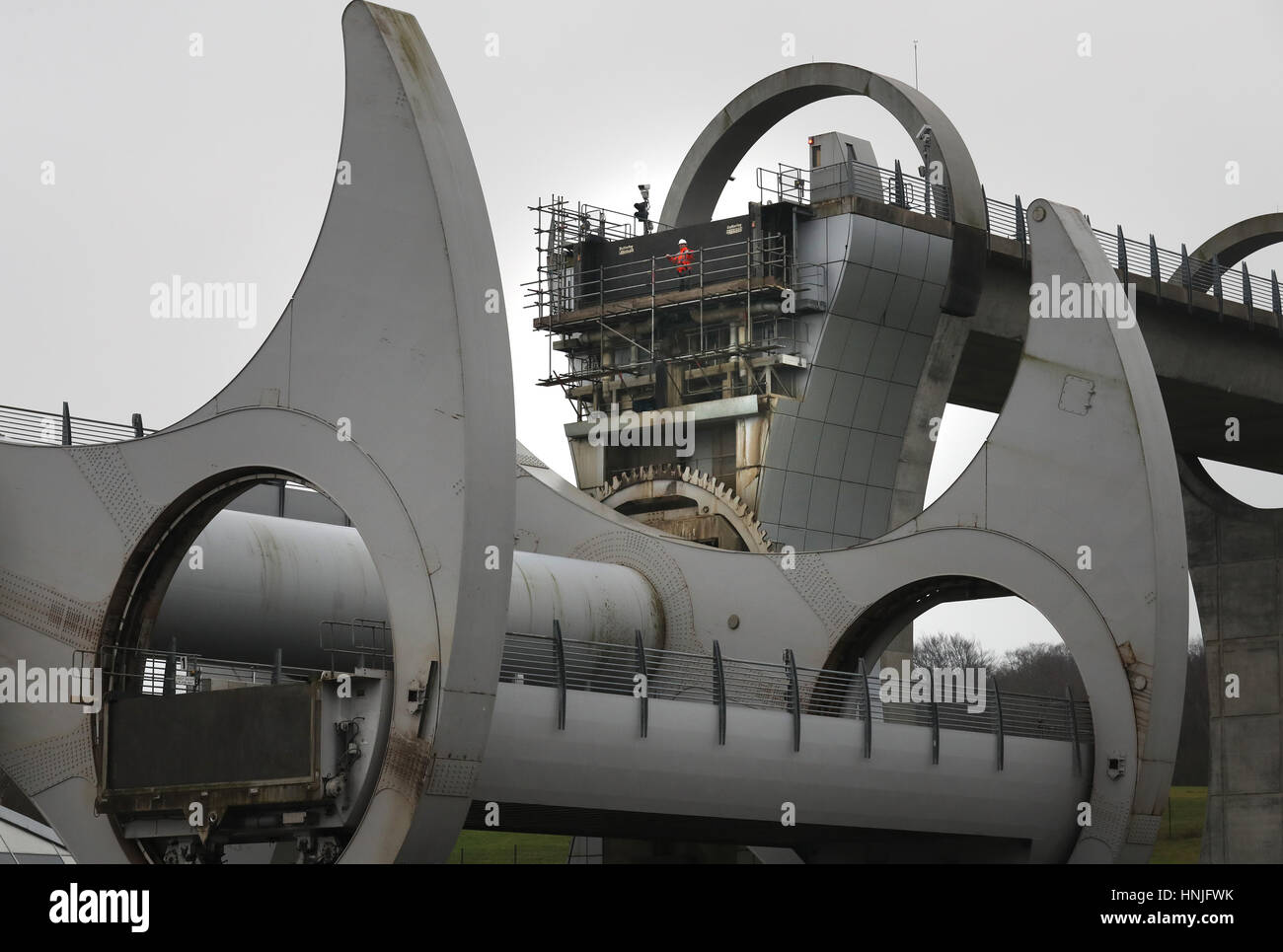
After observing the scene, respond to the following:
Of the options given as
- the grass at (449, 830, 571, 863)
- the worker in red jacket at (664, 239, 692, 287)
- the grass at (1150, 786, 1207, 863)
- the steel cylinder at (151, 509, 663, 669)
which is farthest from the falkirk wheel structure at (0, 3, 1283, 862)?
the grass at (1150, 786, 1207, 863)

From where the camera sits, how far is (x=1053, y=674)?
102 m

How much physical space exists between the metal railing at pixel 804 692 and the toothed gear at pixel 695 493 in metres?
5.84

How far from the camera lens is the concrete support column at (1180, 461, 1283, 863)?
51.8 meters

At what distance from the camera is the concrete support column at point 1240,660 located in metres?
51.8

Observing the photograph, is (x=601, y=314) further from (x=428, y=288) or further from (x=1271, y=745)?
(x=1271, y=745)

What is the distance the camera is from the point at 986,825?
29.1 metres

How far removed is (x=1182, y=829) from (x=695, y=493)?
38.8 meters

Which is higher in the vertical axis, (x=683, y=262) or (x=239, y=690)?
(x=683, y=262)

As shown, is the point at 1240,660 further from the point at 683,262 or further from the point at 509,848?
the point at 683,262

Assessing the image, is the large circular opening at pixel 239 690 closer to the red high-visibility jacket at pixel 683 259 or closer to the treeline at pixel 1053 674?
the red high-visibility jacket at pixel 683 259

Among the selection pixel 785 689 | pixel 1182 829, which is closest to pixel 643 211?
pixel 785 689

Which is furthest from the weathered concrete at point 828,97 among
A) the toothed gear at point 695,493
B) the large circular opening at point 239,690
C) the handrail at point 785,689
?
the large circular opening at point 239,690

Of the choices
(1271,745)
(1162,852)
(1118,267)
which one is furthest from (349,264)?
(1162,852)
